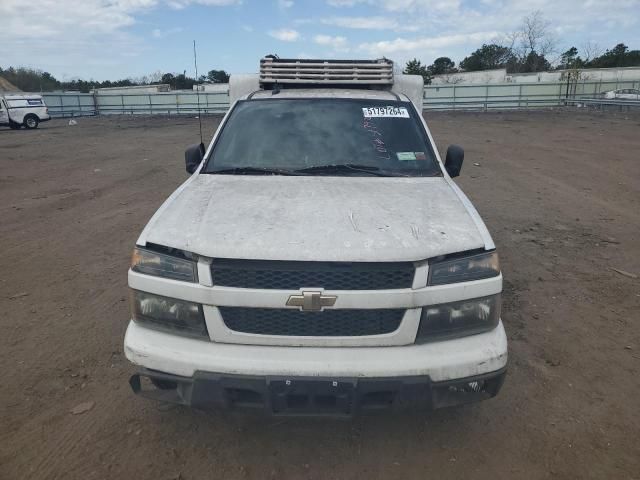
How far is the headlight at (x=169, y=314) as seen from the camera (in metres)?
2.48

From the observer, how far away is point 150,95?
37250mm

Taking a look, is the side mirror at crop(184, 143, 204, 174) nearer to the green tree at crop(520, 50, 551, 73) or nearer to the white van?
Result: the white van

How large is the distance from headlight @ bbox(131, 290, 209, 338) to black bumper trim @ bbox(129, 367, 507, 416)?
0.23 metres

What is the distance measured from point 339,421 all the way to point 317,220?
105 cm

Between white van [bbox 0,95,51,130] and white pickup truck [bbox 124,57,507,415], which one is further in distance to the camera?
white van [bbox 0,95,51,130]

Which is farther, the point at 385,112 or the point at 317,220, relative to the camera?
the point at 385,112

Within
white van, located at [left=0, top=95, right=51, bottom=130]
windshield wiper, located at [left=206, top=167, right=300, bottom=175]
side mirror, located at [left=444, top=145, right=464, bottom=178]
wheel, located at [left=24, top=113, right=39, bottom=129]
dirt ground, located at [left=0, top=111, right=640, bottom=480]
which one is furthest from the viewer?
wheel, located at [left=24, top=113, right=39, bottom=129]

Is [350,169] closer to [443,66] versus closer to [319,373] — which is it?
[319,373]

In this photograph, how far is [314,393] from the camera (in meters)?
2.31

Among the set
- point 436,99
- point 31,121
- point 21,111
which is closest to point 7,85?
point 31,121

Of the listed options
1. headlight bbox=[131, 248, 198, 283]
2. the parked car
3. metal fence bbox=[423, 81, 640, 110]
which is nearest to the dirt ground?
headlight bbox=[131, 248, 198, 283]

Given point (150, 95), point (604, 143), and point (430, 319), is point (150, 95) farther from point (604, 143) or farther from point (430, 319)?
point (430, 319)

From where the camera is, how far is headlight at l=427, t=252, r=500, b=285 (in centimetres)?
246

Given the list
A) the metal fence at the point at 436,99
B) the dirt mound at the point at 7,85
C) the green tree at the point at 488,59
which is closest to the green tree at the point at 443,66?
the green tree at the point at 488,59
